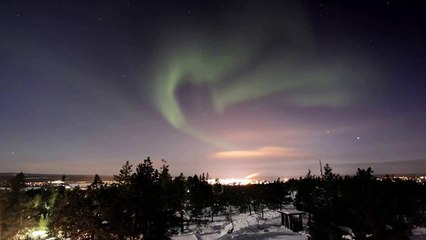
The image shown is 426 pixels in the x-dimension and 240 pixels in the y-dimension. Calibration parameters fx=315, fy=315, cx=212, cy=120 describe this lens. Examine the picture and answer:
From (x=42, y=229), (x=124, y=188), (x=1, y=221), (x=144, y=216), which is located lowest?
(x=42, y=229)

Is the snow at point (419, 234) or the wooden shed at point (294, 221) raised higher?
the wooden shed at point (294, 221)

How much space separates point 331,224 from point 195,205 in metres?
65.7

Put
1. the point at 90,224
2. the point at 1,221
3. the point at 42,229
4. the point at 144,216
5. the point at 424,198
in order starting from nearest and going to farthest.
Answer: the point at 144,216 → the point at 90,224 → the point at 1,221 → the point at 424,198 → the point at 42,229

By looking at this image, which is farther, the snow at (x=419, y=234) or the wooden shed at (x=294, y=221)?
the wooden shed at (x=294, y=221)

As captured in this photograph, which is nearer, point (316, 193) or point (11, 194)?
point (11, 194)

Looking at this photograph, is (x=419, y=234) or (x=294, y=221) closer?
(x=419, y=234)

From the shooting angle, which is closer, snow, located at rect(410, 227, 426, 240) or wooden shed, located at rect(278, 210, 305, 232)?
snow, located at rect(410, 227, 426, 240)

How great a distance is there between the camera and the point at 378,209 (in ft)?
65.2

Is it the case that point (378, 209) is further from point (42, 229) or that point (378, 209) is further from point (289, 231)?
point (42, 229)

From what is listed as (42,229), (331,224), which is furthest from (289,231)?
(42,229)

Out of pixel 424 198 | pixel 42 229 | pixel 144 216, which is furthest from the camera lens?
pixel 42 229

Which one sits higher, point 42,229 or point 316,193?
point 316,193

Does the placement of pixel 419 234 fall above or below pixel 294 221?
below

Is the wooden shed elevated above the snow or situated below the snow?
above
